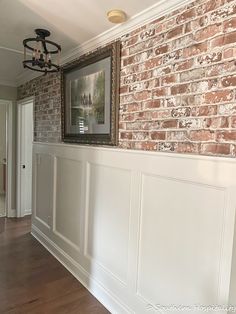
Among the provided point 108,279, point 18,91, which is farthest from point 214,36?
point 18,91

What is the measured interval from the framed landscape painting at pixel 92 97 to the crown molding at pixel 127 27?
77 millimetres

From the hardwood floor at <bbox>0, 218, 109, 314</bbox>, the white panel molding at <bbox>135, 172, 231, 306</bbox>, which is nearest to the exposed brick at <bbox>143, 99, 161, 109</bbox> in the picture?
the white panel molding at <bbox>135, 172, 231, 306</bbox>

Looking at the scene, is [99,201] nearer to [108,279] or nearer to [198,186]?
[108,279]

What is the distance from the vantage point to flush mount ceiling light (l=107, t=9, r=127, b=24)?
1719 millimetres

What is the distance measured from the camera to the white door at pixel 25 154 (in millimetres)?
4199

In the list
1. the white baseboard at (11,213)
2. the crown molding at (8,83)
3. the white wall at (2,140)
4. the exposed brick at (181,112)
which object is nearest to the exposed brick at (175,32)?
the exposed brick at (181,112)

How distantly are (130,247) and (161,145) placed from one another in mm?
823

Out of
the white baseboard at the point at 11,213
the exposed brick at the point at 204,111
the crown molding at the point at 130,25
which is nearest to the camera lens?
the exposed brick at the point at 204,111

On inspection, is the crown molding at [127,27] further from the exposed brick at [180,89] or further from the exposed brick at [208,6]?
the exposed brick at [180,89]

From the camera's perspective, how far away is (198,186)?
4.69 feet

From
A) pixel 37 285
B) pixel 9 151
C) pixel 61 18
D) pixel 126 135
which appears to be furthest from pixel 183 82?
pixel 9 151

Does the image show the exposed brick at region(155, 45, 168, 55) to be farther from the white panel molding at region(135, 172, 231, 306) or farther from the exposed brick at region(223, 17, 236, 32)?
the white panel molding at region(135, 172, 231, 306)

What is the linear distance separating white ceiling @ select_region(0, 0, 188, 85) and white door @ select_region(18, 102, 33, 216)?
5.66 feet

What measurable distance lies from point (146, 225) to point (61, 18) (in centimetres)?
166
